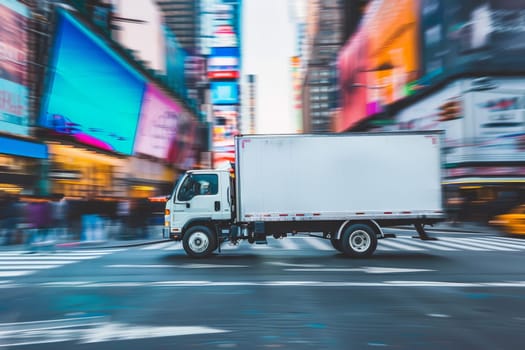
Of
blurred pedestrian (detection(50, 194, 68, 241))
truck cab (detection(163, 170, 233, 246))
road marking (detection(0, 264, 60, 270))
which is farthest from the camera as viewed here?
blurred pedestrian (detection(50, 194, 68, 241))

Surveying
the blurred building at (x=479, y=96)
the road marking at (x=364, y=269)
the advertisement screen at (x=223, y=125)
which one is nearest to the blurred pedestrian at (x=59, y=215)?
the road marking at (x=364, y=269)

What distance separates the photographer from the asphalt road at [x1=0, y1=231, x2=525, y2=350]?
5320mm

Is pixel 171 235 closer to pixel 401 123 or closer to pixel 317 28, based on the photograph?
pixel 401 123

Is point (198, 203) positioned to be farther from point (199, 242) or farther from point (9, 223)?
point (9, 223)

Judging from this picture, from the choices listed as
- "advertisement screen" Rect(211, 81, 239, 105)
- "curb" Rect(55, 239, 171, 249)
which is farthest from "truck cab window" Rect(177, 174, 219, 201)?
"advertisement screen" Rect(211, 81, 239, 105)

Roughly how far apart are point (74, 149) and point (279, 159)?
16289mm

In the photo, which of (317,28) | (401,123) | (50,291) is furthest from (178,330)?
(317,28)

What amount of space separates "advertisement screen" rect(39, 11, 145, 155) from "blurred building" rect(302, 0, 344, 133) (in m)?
38.3

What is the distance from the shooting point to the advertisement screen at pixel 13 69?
1898cm

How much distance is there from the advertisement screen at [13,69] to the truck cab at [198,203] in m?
10.6

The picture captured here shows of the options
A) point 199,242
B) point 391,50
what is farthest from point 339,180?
point 391,50

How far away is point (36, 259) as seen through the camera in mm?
12750

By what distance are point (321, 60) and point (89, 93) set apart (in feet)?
318

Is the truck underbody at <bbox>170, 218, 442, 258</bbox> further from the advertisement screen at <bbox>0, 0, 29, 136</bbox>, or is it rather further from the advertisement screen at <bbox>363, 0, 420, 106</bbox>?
the advertisement screen at <bbox>363, 0, 420, 106</bbox>
